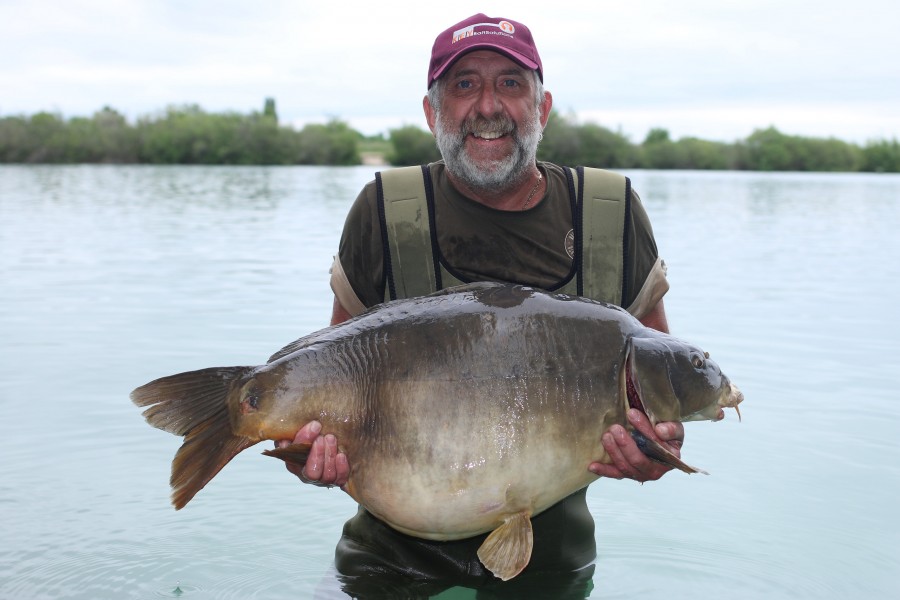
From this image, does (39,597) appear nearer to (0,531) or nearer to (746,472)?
(0,531)

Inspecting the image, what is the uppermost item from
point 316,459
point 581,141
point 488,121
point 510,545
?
point 581,141

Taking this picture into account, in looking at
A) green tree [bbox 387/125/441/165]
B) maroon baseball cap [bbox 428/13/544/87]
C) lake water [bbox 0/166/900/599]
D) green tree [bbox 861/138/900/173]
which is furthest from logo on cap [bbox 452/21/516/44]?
green tree [bbox 861/138/900/173]

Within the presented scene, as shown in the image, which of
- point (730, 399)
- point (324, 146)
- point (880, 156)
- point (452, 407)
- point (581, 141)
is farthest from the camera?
point (880, 156)

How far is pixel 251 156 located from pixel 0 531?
2703 inches

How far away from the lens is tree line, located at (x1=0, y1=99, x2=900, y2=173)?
2638 inches

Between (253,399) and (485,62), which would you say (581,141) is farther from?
(253,399)

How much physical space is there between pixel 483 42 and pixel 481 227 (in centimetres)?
68

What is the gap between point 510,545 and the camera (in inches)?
116

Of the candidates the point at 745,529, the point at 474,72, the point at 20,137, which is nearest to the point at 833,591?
the point at 745,529

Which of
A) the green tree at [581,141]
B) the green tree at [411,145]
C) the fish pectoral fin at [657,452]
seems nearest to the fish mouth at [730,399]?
the fish pectoral fin at [657,452]

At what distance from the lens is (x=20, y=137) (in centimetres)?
6372

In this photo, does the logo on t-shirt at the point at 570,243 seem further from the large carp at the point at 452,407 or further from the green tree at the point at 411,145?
the green tree at the point at 411,145

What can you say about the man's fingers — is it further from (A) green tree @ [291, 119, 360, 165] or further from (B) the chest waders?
(A) green tree @ [291, 119, 360, 165]

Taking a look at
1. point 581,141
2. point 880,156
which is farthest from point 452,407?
point 880,156
